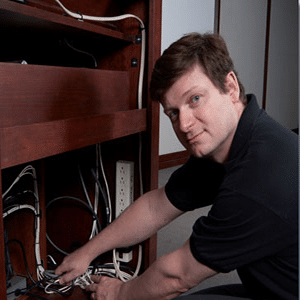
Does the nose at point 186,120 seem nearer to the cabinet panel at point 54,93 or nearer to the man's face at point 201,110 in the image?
the man's face at point 201,110

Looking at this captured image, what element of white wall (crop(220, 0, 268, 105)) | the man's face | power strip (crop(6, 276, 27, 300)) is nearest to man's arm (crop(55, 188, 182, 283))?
power strip (crop(6, 276, 27, 300))

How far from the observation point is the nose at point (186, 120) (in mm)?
787

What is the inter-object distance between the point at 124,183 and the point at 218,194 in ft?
1.66

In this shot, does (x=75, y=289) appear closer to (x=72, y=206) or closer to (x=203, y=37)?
(x=72, y=206)

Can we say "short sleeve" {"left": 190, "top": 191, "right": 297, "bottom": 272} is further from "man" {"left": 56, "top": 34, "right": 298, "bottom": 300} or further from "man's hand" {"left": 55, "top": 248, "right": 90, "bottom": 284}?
"man's hand" {"left": 55, "top": 248, "right": 90, "bottom": 284}

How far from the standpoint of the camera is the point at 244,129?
78cm

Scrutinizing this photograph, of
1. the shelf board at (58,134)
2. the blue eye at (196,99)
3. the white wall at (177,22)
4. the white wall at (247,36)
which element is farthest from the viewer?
the white wall at (247,36)

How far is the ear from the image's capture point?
83 centimetres

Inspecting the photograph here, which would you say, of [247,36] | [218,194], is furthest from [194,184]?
[247,36]

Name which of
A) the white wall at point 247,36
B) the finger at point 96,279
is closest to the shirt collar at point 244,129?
the finger at point 96,279

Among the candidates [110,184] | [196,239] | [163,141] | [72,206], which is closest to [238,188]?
[196,239]

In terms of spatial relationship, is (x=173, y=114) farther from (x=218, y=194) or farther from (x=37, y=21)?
(x=37, y=21)

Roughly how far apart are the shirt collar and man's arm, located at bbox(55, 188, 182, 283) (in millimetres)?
303

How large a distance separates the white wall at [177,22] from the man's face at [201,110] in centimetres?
211
